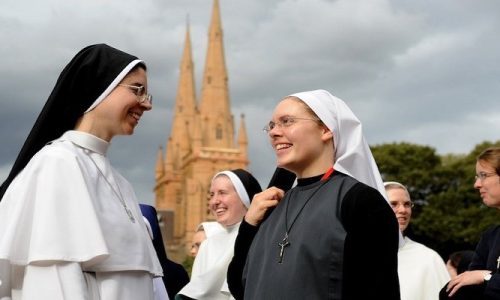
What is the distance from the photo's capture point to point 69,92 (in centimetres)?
468

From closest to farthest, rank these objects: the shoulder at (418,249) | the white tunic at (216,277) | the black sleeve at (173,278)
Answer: the white tunic at (216,277) < the shoulder at (418,249) < the black sleeve at (173,278)

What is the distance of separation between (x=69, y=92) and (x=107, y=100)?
22 centimetres

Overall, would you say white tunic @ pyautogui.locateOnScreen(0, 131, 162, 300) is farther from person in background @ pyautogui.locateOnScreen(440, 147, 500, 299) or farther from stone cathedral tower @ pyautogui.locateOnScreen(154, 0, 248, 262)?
stone cathedral tower @ pyautogui.locateOnScreen(154, 0, 248, 262)

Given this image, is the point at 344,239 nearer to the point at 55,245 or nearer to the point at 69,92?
the point at 55,245

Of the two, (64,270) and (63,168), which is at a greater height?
(63,168)

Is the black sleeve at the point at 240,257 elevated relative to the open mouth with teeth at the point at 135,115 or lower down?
lower down

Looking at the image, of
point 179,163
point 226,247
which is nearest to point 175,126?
point 179,163

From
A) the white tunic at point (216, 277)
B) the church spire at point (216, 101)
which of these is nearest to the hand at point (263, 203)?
the white tunic at point (216, 277)

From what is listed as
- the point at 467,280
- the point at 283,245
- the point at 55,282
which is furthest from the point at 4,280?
the point at 467,280

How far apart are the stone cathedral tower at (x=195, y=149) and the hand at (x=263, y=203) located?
340 feet

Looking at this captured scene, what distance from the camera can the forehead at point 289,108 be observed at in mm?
4508

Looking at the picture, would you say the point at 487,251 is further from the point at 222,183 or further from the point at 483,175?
the point at 222,183

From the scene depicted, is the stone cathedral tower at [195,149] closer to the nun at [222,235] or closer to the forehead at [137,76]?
the nun at [222,235]

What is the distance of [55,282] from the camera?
4.11 metres
